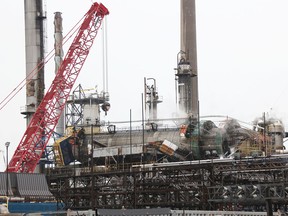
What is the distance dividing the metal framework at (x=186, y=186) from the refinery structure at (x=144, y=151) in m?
0.09

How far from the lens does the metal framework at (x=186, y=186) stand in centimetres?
5638

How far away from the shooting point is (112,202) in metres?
72.2

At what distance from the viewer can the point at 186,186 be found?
64875mm

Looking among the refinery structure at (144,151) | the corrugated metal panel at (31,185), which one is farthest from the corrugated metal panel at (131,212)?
the corrugated metal panel at (31,185)

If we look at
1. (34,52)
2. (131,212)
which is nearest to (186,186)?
(131,212)

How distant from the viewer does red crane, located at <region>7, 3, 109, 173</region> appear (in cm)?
9006

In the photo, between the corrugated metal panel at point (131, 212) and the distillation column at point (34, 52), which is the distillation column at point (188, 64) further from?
the corrugated metal panel at point (131, 212)

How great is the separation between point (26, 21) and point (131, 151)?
30887 mm

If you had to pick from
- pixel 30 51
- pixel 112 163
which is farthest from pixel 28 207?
pixel 30 51

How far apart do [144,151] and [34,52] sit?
1138 inches

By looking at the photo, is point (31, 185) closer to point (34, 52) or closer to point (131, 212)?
point (131, 212)

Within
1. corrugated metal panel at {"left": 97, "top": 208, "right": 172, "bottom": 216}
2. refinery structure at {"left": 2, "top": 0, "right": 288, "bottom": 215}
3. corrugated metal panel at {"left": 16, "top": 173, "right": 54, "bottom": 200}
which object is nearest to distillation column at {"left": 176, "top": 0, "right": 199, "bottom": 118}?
refinery structure at {"left": 2, "top": 0, "right": 288, "bottom": 215}

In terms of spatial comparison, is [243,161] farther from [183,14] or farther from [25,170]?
[183,14]

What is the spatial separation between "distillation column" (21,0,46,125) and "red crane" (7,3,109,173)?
485cm
